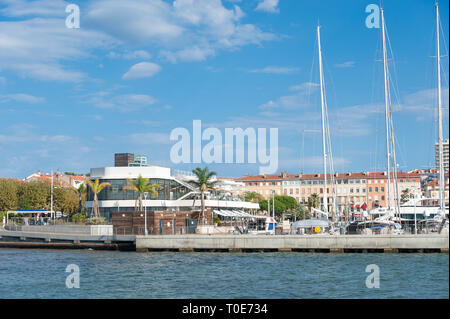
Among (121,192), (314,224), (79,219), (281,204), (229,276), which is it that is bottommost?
(229,276)

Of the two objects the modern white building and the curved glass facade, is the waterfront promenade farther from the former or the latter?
the curved glass facade

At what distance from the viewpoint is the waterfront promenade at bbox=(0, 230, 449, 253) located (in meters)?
47.2

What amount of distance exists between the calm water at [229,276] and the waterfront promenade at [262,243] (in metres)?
2.18

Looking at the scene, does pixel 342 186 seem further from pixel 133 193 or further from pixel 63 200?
pixel 133 193

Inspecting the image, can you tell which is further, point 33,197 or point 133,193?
point 33,197

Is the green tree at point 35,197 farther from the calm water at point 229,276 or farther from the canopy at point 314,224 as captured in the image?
the canopy at point 314,224

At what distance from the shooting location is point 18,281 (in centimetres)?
3438

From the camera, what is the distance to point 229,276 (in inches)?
1363

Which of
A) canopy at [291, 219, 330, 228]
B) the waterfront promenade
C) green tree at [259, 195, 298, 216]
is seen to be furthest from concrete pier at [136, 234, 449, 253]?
green tree at [259, 195, 298, 216]

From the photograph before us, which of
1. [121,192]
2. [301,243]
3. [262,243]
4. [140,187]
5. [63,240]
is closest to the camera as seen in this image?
[301,243]

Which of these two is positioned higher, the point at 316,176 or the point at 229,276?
the point at 316,176

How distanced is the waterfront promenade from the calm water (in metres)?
2.18

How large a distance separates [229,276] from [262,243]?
17759 millimetres

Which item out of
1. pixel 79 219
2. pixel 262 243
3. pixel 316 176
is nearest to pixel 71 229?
pixel 79 219
